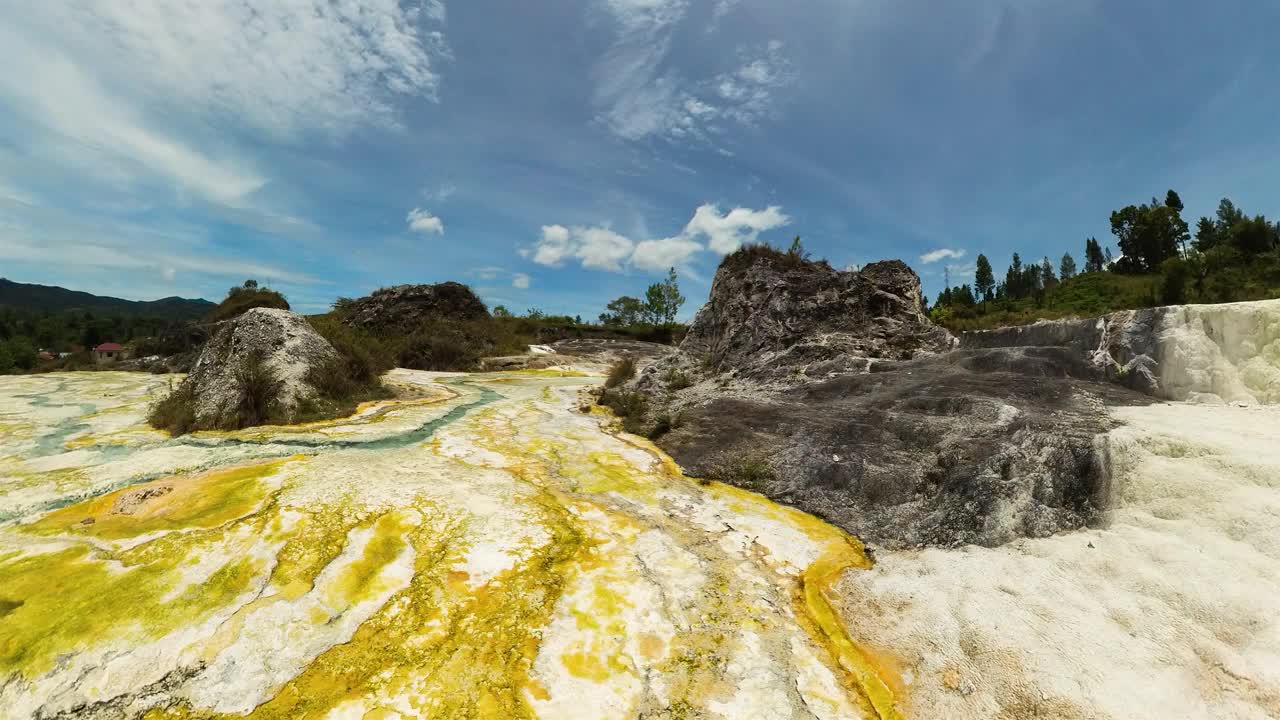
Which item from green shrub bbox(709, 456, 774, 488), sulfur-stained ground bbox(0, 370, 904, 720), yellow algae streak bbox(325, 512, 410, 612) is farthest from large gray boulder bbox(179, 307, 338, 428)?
green shrub bbox(709, 456, 774, 488)

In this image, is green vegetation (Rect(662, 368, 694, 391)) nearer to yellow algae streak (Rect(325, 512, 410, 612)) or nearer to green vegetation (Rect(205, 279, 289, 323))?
yellow algae streak (Rect(325, 512, 410, 612))

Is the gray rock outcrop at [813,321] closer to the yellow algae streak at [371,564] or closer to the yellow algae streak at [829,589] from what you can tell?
the yellow algae streak at [829,589]

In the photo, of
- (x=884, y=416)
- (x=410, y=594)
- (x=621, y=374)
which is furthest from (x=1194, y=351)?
(x=621, y=374)

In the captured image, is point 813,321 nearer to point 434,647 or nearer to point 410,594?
point 410,594

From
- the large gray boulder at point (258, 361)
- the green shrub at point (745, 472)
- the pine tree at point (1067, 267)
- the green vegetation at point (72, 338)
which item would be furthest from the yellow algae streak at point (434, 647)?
the pine tree at point (1067, 267)

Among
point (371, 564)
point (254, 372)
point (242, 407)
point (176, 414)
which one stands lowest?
point (371, 564)

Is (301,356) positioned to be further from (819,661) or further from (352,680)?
(819,661)
